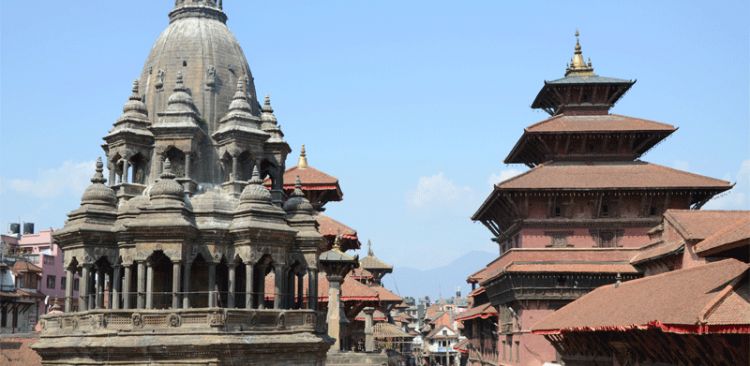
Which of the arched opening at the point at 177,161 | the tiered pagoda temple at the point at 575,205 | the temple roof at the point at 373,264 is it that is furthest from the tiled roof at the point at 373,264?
the arched opening at the point at 177,161

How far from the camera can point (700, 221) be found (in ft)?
111

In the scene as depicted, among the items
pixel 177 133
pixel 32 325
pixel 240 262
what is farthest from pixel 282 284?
pixel 32 325

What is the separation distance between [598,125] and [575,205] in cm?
551

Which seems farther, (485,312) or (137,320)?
(485,312)

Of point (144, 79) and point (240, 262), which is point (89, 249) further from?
point (144, 79)

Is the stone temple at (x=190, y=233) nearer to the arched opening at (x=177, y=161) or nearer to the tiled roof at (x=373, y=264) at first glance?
the arched opening at (x=177, y=161)

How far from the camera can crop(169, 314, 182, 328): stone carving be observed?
27809 millimetres

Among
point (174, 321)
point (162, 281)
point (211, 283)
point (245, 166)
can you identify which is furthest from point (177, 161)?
point (174, 321)

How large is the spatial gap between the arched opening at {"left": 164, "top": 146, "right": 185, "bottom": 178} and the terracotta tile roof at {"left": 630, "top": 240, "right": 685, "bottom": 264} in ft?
63.3

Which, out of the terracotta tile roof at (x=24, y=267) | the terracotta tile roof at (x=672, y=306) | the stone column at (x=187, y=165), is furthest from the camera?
the terracotta tile roof at (x=24, y=267)

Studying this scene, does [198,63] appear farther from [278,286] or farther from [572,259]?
[572,259]

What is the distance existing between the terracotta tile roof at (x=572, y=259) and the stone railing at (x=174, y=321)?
57.6ft

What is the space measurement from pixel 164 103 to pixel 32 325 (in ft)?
136

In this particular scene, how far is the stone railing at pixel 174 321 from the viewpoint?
2772cm
